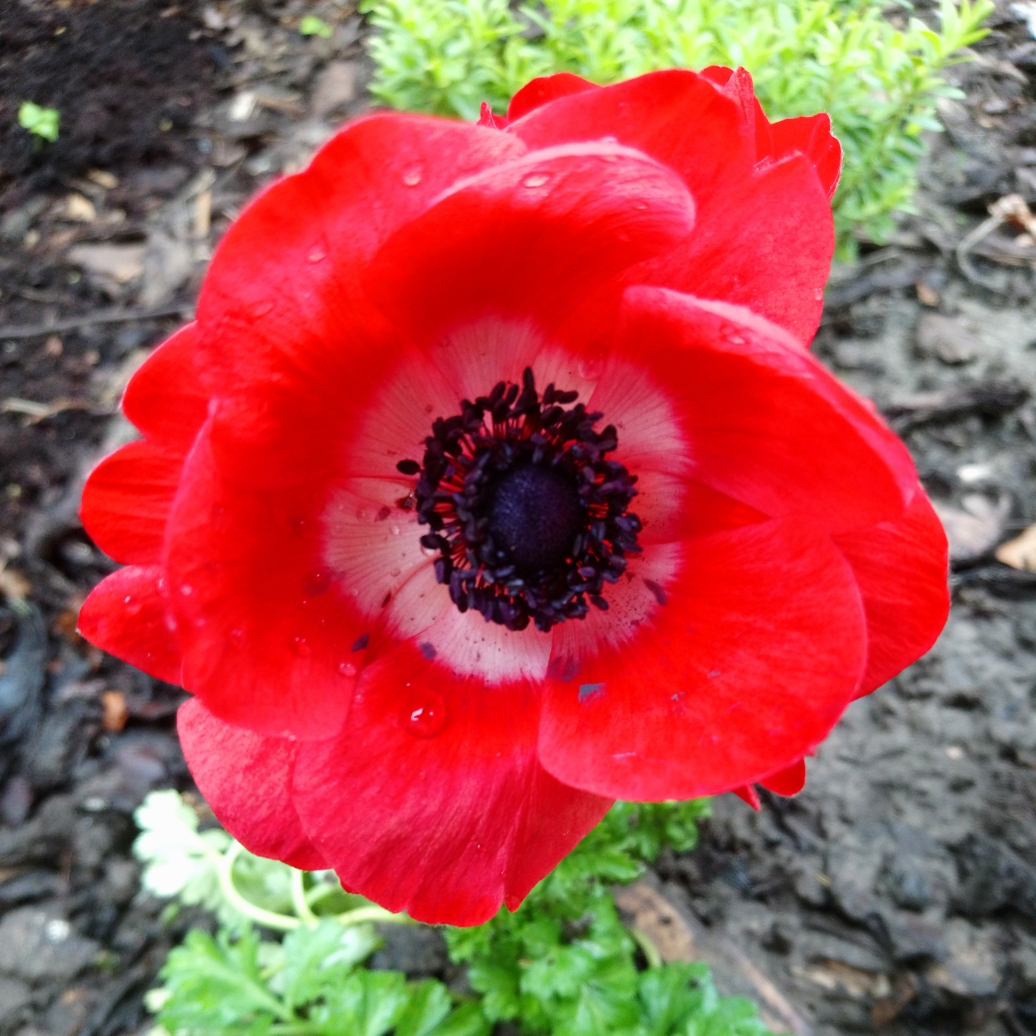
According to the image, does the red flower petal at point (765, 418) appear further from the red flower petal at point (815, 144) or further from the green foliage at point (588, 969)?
the green foliage at point (588, 969)

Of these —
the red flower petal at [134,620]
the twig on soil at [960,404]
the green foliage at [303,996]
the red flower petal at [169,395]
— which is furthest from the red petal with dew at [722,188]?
the twig on soil at [960,404]

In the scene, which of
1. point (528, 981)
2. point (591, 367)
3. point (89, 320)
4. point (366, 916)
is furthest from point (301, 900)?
point (89, 320)

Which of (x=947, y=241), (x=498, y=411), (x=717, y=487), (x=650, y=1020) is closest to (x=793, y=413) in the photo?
(x=717, y=487)

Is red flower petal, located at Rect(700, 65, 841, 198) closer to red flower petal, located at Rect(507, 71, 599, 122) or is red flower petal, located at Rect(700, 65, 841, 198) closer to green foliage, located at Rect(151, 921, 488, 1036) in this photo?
red flower petal, located at Rect(507, 71, 599, 122)

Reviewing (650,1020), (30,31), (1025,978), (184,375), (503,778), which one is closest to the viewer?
(184,375)

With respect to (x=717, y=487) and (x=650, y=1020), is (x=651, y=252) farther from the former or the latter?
(x=650, y=1020)
